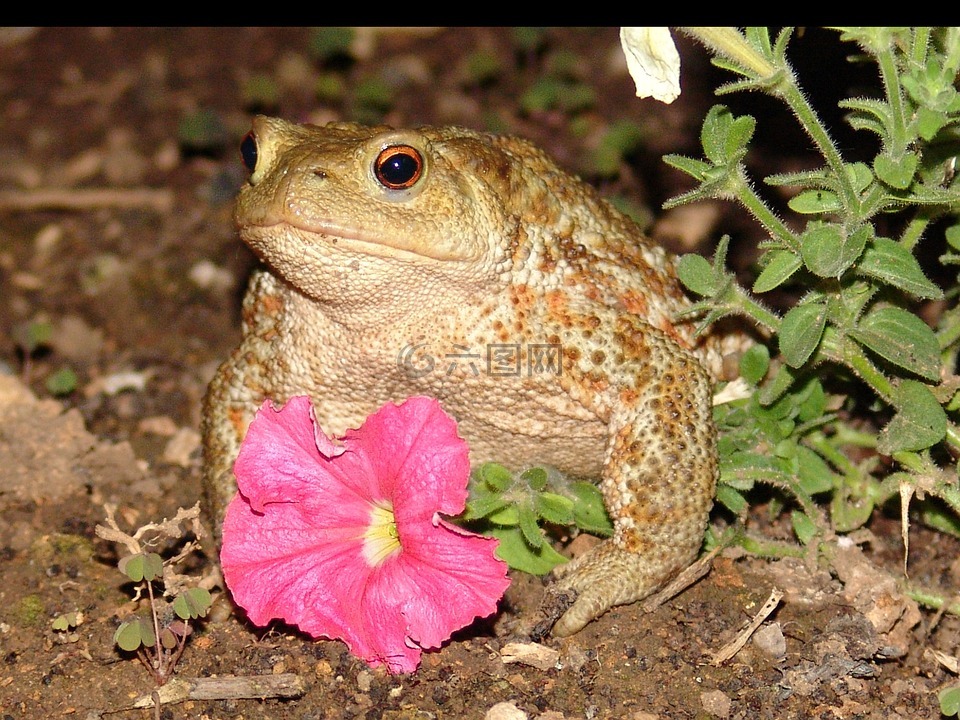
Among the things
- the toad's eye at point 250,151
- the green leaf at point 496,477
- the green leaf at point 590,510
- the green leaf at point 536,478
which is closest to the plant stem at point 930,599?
the green leaf at point 590,510

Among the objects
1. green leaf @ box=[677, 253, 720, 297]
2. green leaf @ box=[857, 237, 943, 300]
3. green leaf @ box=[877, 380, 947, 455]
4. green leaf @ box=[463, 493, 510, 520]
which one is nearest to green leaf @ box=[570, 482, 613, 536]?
green leaf @ box=[463, 493, 510, 520]

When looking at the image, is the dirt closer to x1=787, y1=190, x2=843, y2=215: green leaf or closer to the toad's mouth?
x1=787, y1=190, x2=843, y2=215: green leaf

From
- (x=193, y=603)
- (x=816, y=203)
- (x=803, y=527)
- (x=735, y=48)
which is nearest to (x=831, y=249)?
(x=816, y=203)

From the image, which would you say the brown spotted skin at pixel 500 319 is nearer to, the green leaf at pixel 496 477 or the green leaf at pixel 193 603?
the green leaf at pixel 496 477

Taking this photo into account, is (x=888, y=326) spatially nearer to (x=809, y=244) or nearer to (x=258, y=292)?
(x=809, y=244)

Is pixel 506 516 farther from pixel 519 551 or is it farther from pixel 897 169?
pixel 897 169

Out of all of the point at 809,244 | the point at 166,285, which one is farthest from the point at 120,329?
the point at 809,244
